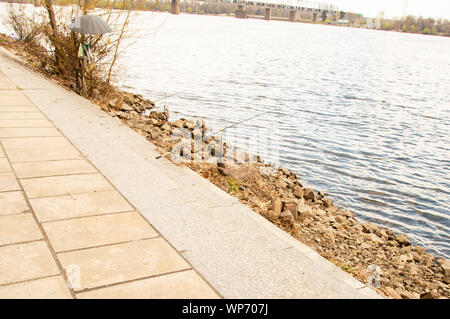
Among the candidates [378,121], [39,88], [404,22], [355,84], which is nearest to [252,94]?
[378,121]

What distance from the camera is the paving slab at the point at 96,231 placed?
4270 millimetres

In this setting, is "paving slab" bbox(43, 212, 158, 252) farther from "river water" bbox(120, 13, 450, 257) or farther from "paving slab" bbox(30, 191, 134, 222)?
"river water" bbox(120, 13, 450, 257)

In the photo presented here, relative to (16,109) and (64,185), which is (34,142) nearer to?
(64,185)

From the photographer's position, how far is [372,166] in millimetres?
13391

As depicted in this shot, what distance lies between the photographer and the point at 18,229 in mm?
4410

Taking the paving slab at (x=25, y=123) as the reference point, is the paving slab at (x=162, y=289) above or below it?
below

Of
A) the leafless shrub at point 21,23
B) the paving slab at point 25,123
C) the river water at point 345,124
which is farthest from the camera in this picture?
the leafless shrub at point 21,23

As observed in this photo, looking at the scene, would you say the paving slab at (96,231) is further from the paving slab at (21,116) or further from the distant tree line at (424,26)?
the distant tree line at (424,26)

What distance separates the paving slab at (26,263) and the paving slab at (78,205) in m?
0.60

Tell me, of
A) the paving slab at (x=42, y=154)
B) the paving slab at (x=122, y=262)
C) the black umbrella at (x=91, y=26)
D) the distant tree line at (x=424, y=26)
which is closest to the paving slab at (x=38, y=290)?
the paving slab at (x=122, y=262)

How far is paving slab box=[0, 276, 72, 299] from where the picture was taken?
338 cm

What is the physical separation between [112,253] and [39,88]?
8.60 metres

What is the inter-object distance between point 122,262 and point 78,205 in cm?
135

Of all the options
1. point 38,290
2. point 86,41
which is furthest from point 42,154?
point 86,41
